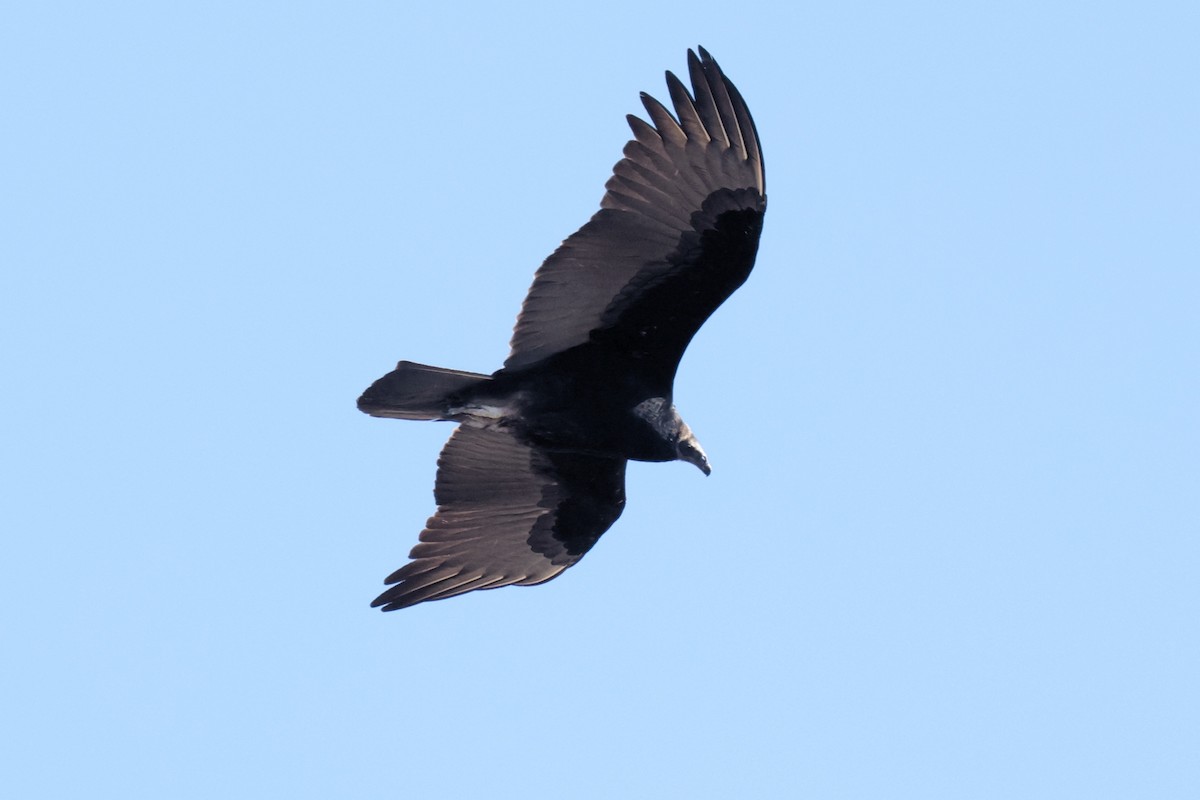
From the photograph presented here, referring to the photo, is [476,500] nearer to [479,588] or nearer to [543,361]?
[479,588]

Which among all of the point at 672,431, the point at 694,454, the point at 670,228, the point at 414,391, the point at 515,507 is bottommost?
the point at 694,454

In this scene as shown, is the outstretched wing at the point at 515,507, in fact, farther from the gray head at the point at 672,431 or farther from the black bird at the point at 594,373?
the gray head at the point at 672,431

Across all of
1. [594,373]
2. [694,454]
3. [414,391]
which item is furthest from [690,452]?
[414,391]

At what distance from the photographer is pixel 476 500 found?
1303cm

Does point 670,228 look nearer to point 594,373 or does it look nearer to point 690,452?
point 594,373

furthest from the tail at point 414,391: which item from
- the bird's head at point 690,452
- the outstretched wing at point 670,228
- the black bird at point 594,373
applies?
the bird's head at point 690,452

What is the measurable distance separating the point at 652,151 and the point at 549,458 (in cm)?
259

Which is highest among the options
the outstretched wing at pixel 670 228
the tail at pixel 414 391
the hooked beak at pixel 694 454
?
the outstretched wing at pixel 670 228

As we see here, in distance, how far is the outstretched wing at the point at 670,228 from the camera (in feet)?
36.9

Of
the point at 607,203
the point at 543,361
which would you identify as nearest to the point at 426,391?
the point at 543,361

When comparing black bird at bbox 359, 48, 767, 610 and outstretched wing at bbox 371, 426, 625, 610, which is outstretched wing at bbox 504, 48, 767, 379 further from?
outstretched wing at bbox 371, 426, 625, 610

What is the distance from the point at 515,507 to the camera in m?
13.0

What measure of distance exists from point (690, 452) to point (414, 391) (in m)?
1.75

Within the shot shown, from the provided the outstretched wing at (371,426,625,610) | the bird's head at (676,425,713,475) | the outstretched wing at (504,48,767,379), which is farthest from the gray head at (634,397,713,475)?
the outstretched wing at (371,426,625,610)
